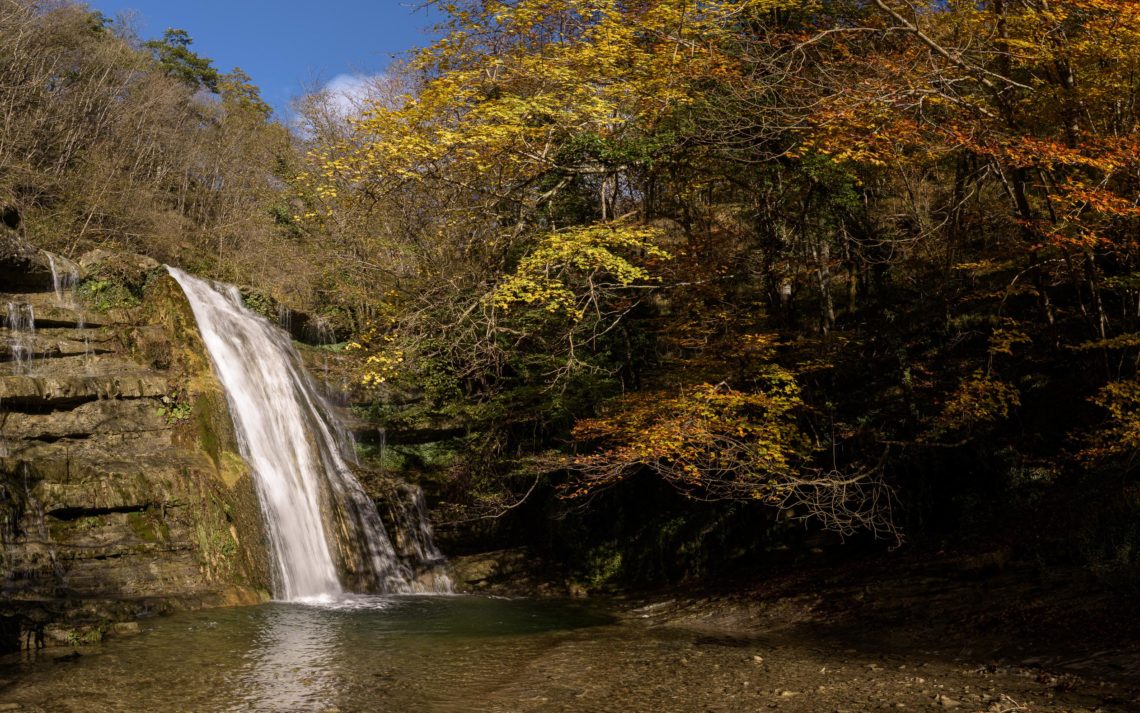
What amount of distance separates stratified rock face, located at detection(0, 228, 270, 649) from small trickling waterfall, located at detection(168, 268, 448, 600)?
0.57m

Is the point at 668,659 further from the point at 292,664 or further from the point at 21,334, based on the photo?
the point at 21,334

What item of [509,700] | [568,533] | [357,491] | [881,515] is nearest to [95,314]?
[357,491]

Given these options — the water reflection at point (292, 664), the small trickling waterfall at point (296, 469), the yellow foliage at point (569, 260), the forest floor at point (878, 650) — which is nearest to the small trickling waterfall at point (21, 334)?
the small trickling waterfall at point (296, 469)

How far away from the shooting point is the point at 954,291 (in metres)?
14.6

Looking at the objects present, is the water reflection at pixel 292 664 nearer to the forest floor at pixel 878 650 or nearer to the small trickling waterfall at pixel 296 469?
the forest floor at pixel 878 650

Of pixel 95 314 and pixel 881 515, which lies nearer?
pixel 881 515

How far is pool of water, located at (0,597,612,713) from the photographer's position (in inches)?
243

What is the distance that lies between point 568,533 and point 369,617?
667 centimetres

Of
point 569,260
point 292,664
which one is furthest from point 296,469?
point 292,664

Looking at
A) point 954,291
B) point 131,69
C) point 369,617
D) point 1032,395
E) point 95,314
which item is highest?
point 131,69

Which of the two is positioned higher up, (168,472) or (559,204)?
(559,204)

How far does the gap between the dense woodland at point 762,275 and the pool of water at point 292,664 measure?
366 centimetres

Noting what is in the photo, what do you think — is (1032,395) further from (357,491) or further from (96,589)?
(96,589)

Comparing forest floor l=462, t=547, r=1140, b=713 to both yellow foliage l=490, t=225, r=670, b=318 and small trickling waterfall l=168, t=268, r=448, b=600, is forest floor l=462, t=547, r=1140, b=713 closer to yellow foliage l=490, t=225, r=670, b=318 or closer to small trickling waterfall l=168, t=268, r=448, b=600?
yellow foliage l=490, t=225, r=670, b=318
